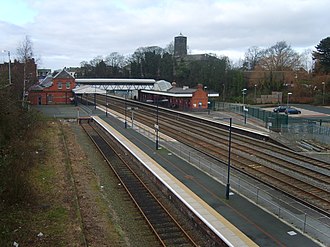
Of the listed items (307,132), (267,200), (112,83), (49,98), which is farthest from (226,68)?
(267,200)

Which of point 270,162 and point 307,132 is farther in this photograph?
point 307,132

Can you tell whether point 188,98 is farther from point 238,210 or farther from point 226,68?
point 238,210

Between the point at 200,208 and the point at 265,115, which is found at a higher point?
the point at 265,115

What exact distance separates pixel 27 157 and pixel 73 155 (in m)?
6.82

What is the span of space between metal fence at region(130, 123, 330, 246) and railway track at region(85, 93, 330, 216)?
35.3 inches

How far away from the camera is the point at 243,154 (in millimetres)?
31547

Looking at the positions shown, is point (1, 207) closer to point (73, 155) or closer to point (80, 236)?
point (80, 236)

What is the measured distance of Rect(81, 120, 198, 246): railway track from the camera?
15.7 m

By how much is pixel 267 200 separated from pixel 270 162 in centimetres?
1019

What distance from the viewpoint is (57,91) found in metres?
75.8

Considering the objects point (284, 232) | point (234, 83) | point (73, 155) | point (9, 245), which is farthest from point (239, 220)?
point (234, 83)

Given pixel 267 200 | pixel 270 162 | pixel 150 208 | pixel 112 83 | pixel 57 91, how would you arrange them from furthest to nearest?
pixel 112 83 < pixel 57 91 < pixel 270 162 < pixel 150 208 < pixel 267 200

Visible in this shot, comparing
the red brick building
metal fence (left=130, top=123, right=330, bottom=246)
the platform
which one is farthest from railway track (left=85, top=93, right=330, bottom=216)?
the red brick building

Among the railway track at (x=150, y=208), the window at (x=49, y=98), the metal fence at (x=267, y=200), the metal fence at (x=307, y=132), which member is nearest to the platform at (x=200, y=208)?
the railway track at (x=150, y=208)
